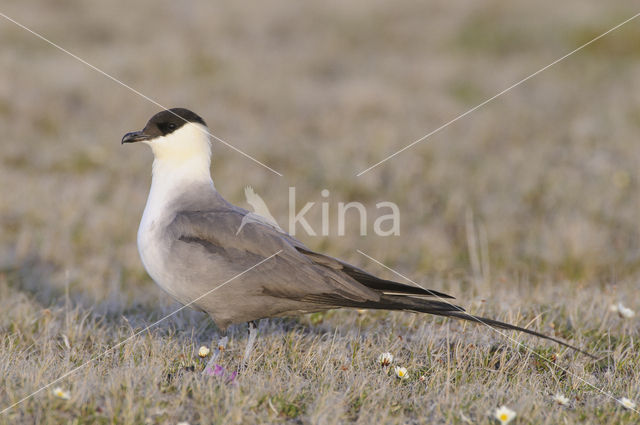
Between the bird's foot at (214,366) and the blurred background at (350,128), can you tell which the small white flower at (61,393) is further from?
the blurred background at (350,128)

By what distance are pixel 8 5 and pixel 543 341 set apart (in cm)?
1279

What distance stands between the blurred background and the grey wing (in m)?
1.38

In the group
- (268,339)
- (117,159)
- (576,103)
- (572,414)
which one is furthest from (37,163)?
(576,103)

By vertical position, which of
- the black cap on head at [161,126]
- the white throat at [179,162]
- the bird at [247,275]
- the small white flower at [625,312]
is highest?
the black cap on head at [161,126]

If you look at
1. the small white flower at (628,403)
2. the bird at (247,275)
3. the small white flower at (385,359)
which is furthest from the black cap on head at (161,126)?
the small white flower at (628,403)

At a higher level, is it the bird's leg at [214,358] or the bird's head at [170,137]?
the bird's head at [170,137]

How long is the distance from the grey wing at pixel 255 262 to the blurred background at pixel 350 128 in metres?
1.38

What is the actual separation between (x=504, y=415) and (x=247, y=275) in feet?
4.66

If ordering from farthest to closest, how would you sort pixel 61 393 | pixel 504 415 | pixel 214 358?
pixel 214 358 → pixel 504 415 → pixel 61 393

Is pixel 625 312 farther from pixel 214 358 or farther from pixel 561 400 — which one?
pixel 214 358

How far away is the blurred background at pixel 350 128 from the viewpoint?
623 cm

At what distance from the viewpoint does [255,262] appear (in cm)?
365

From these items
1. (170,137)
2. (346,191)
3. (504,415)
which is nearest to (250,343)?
(170,137)

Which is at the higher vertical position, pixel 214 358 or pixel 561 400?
pixel 214 358
